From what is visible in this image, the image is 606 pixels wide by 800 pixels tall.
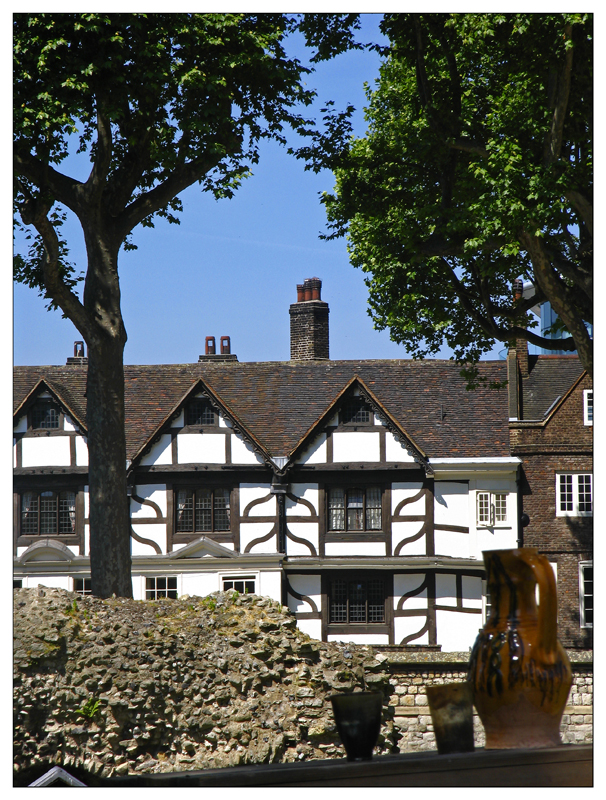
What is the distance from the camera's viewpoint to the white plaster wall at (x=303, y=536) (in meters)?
12.0

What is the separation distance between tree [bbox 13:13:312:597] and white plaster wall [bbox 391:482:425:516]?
6.33 metres

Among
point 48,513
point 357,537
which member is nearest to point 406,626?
point 357,537

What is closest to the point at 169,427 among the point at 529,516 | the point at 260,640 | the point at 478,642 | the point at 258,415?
the point at 258,415

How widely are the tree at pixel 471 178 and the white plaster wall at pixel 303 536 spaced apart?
4008 millimetres

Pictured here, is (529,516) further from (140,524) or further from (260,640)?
(260,640)

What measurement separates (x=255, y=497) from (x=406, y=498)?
2.37 meters

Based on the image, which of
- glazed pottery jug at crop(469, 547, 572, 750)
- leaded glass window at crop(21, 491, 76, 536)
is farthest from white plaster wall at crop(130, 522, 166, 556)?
glazed pottery jug at crop(469, 547, 572, 750)

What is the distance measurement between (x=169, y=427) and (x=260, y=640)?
20.8 feet

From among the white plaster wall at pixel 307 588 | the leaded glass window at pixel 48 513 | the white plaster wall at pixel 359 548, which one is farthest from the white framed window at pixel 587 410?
the leaded glass window at pixel 48 513

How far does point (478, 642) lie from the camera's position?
3.54 metres

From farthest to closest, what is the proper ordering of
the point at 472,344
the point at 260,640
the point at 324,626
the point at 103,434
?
the point at 324,626
the point at 472,344
the point at 103,434
the point at 260,640

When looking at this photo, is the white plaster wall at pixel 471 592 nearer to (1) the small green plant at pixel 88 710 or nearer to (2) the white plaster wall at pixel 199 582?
(2) the white plaster wall at pixel 199 582

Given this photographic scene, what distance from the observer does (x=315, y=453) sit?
1223 centimetres

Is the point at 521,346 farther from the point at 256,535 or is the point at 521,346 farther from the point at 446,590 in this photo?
the point at 256,535
